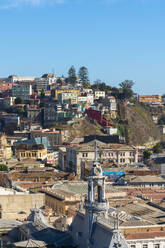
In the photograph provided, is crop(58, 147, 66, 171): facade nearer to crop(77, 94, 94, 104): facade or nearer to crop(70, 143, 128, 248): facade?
crop(77, 94, 94, 104): facade

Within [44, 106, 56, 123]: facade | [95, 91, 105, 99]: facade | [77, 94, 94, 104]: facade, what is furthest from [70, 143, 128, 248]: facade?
[95, 91, 105, 99]: facade

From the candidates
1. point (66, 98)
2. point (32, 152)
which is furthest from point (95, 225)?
point (66, 98)

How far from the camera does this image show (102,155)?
112562 millimetres

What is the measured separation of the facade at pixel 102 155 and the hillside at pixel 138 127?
133 feet

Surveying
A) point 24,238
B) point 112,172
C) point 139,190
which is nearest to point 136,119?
point 112,172

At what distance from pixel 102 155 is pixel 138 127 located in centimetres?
5500

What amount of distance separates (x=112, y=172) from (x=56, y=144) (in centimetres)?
5037

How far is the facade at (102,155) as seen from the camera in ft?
355

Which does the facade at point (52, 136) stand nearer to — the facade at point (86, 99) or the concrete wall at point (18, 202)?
the facade at point (86, 99)

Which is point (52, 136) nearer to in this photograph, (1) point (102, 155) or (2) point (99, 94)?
(1) point (102, 155)

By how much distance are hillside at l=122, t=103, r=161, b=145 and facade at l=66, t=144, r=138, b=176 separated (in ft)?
133

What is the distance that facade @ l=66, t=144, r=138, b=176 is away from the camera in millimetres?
108250

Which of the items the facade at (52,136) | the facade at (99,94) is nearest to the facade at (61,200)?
the facade at (52,136)

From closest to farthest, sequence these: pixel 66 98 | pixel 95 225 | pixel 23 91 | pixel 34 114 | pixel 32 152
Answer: pixel 95 225 → pixel 32 152 → pixel 34 114 → pixel 66 98 → pixel 23 91
